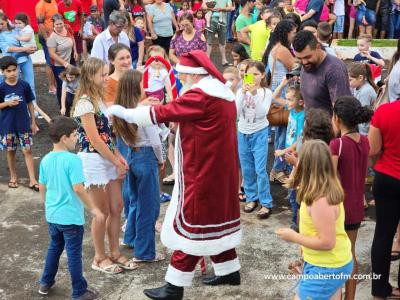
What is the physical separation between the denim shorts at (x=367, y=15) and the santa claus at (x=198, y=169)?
413 inches

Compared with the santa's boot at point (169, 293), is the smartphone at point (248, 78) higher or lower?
higher

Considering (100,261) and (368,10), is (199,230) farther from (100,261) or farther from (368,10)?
(368,10)

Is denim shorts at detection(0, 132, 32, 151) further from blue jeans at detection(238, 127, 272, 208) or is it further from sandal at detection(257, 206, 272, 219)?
sandal at detection(257, 206, 272, 219)

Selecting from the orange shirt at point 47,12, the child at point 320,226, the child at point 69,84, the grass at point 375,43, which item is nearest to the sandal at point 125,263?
the child at point 320,226

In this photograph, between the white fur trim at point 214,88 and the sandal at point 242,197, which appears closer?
the white fur trim at point 214,88

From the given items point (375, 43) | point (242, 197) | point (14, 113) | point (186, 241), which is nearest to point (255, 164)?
point (242, 197)

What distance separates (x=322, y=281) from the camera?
356 centimetres

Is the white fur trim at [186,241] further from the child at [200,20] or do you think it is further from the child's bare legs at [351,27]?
the child's bare legs at [351,27]

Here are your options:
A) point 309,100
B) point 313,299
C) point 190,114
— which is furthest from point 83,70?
point 313,299

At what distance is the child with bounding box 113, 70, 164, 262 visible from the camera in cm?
480

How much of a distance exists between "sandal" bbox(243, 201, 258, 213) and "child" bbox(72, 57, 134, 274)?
166cm

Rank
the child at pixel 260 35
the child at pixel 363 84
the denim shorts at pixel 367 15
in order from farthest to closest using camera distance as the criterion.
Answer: the denim shorts at pixel 367 15
the child at pixel 260 35
the child at pixel 363 84

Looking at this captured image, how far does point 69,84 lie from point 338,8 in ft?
26.8

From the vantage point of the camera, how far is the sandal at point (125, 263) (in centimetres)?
512
